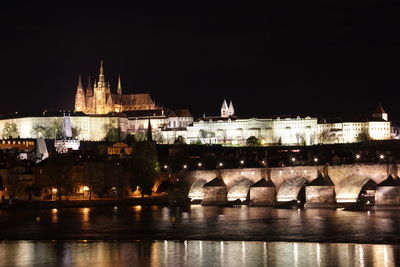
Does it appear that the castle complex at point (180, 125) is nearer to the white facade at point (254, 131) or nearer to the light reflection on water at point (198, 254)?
the white facade at point (254, 131)

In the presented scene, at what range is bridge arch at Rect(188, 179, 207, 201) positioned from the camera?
7050cm

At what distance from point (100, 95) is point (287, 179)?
13452cm

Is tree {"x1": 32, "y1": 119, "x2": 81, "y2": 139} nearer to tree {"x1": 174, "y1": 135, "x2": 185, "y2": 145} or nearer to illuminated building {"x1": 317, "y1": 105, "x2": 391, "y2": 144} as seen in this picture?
tree {"x1": 174, "y1": 135, "x2": 185, "y2": 145}

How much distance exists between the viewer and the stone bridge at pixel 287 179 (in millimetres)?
52600

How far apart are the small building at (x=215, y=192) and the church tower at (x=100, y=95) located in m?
125

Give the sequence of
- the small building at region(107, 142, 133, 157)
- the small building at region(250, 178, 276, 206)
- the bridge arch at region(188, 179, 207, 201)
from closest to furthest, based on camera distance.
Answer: the small building at region(250, 178, 276, 206) → the bridge arch at region(188, 179, 207, 201) → the small building at region(107, 142, 133, 157)

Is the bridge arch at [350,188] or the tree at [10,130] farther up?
the tree at [10,130]

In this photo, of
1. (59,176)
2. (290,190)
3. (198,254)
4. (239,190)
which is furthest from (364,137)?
(198,254)

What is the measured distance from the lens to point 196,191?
71188 millimetres

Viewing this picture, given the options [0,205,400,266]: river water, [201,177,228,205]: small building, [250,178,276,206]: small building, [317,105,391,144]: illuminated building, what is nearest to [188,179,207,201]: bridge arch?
[201,177,228,205]: small building

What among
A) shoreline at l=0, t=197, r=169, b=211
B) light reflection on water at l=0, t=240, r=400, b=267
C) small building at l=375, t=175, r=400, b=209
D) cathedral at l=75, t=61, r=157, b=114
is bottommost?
light reflection on water at l=0, t=240, r=400, b=267

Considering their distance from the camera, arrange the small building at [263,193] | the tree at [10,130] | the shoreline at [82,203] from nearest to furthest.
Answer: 1. the small building at [263,193]
2. the shoreline at [82,203]
3. the tree at [10,130]

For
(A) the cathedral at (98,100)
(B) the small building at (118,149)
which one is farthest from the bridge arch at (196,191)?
(A) the cathedral at (98,100)

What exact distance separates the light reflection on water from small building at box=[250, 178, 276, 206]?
21.1 m
